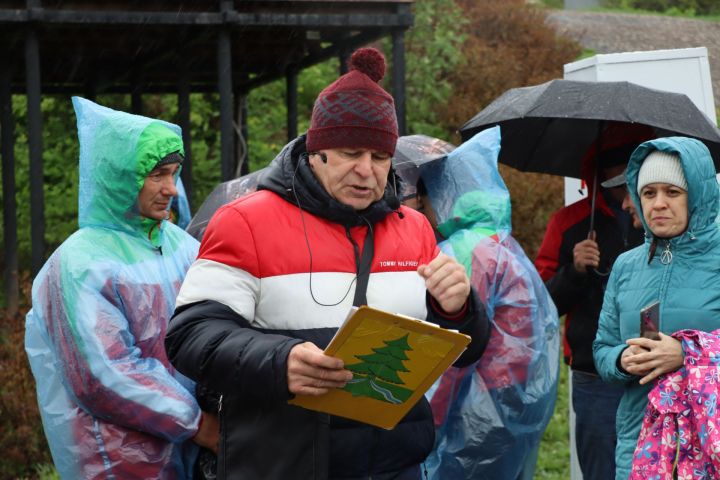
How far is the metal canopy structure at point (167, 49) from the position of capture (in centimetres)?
841

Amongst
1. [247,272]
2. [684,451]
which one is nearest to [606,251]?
[684,451]

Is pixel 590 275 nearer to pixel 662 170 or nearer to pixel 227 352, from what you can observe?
pixel 662 170

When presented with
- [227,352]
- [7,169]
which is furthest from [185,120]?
[227,352]

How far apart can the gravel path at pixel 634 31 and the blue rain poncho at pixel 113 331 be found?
17.0 m

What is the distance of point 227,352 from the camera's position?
269 cm

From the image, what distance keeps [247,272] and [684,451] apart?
1.62 meters

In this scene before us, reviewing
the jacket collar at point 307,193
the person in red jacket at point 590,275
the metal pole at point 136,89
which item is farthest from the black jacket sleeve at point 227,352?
the metal pole at point 136,89

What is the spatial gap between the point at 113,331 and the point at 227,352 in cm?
106

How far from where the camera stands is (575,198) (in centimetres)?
609

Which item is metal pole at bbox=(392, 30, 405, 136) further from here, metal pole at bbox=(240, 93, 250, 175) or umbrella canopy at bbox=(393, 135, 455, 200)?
umbrella canopy at bbox=(393, 135, 455, 200)

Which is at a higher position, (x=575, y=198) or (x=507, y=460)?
(x=575, y=198)

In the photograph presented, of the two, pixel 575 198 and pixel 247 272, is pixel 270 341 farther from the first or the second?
pixel 575 198

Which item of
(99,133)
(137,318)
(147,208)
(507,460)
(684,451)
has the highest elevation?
(99,133)

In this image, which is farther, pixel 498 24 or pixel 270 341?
pixel 498 24
